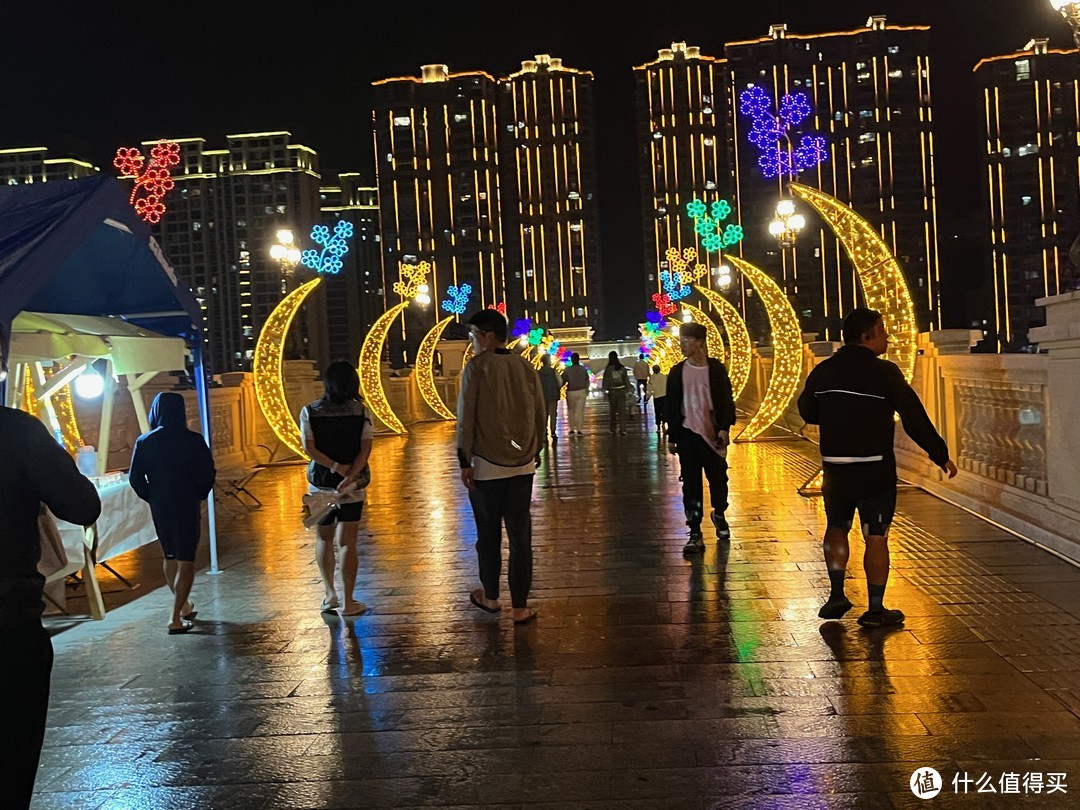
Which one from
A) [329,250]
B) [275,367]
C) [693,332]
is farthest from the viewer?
[329,250]

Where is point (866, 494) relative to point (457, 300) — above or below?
below

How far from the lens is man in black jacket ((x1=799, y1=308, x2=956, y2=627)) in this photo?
554 centimetres

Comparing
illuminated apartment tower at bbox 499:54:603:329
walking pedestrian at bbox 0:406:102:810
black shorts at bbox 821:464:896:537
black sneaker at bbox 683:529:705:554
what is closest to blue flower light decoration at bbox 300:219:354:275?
black sneaker at bbox 683:529:705:554

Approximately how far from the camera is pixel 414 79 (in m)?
111

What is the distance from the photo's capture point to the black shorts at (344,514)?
6336 mm

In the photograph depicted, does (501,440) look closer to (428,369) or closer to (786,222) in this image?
(786,222)

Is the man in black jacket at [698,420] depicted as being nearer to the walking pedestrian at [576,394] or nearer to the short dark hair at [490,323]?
Result: the short dark hair at [490,323]

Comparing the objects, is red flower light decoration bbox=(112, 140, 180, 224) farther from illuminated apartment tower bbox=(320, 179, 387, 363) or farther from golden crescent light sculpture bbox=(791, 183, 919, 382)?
illuminated apartment tower bbox=(320, 179, 387, 363)

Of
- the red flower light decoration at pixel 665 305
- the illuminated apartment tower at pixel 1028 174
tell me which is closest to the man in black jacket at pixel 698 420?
the red flower light decoration at pixel 665 305

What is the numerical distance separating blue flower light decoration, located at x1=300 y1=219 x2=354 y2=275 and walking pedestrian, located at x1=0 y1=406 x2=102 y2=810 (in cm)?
1672

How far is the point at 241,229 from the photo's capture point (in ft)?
237

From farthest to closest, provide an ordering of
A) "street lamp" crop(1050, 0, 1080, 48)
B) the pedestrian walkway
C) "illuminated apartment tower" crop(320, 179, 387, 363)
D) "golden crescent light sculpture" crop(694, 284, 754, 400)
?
"illuminated apartment tower" crop(320, 179, 387, 363)
"golden crescent light sculpture" crop(694, 284, 754, 400)
"street lamp" crop(1050, 0, 1080, 48)
the pedestrian walkway

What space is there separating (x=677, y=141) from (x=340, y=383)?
108 meters

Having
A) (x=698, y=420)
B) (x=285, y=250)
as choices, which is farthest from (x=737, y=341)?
(x=698, y=420)
